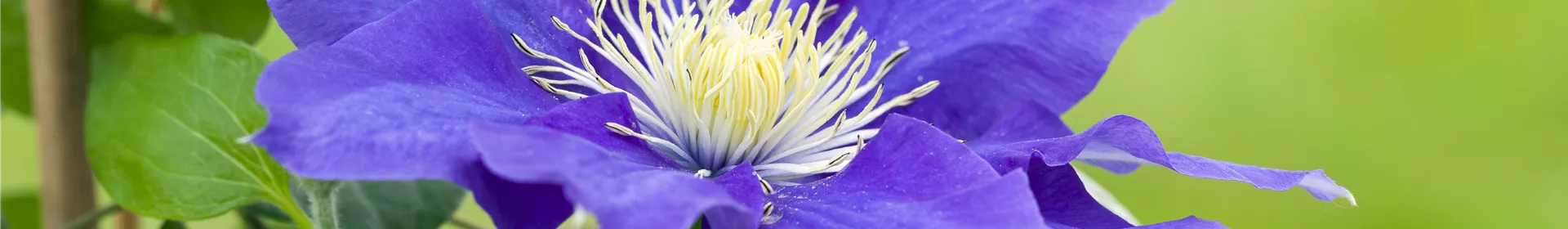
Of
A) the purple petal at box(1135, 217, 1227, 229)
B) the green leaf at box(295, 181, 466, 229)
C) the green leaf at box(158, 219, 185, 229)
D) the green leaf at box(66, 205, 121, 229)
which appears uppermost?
the purple petal at box(1135, 217, 1227, 229)

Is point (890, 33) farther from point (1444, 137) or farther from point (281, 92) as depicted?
point (1444, 137)

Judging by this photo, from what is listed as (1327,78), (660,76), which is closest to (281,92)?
(660,76)

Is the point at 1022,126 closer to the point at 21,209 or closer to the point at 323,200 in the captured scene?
A: the point at 323,200

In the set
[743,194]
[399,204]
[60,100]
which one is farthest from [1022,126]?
[60,100]

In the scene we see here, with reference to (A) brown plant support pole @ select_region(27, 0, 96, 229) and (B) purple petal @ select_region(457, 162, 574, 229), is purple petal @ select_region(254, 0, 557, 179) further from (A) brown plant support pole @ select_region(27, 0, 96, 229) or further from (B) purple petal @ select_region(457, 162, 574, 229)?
(A) brown plant support pole @ select_region(27, 0, 96, 229)

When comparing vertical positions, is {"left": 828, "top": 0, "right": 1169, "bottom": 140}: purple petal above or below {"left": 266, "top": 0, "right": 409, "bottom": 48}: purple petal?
A: above

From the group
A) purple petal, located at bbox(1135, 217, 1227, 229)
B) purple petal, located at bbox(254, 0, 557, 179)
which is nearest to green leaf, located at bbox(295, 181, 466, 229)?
purple petal, located at bbox(254, 0, 557, 179)
